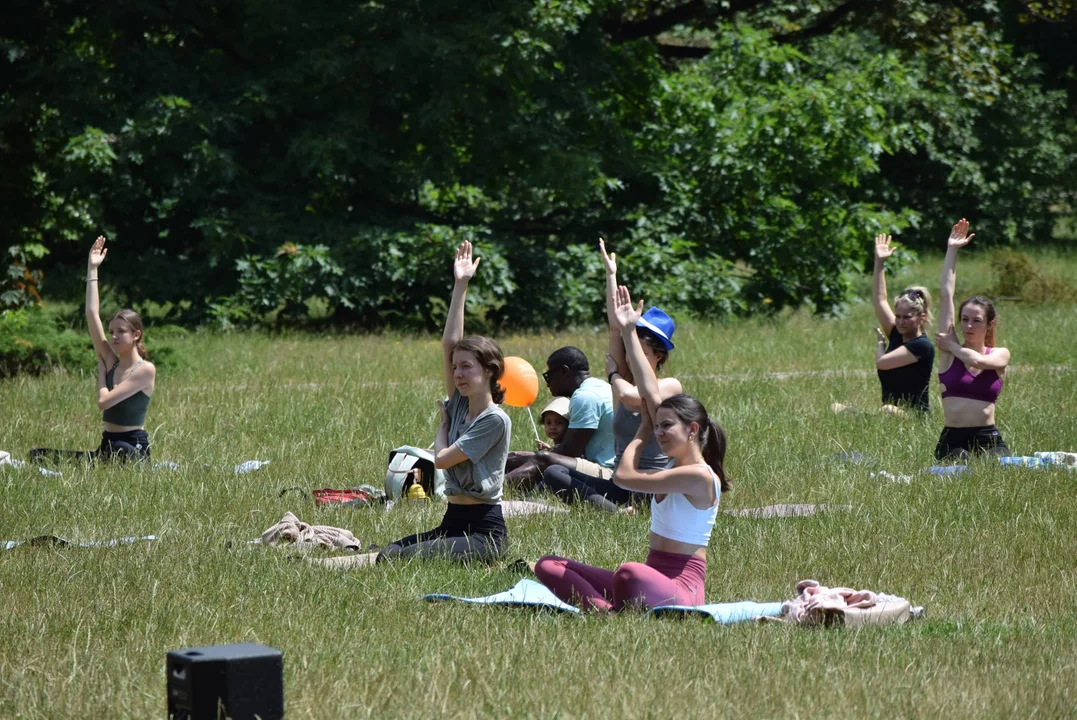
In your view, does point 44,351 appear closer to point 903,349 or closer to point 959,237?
point 903,349

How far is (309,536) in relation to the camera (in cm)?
744

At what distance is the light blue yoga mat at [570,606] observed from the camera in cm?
598

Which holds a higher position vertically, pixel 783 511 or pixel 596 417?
pixel 596 417

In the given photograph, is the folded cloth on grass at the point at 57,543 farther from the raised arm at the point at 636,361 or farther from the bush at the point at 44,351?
the bush at the point at 44,351

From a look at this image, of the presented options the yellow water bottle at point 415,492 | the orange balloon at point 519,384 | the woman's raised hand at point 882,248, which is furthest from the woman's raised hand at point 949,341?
the yellow water bottle at point 415,492

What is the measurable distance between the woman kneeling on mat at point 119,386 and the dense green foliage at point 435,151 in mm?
9842

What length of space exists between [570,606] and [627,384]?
2.29 meters

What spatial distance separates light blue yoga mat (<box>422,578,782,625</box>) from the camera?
236 inches

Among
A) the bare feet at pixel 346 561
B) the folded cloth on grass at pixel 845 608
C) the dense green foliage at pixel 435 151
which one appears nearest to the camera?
the folded cloth on grass at pixel 845 608

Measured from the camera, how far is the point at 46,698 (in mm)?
4711

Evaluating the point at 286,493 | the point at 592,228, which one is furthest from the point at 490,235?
the point at 286,493

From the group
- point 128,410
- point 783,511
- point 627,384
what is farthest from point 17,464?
point 783,511

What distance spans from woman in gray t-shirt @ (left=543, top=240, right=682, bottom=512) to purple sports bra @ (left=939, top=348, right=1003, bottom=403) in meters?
2.70

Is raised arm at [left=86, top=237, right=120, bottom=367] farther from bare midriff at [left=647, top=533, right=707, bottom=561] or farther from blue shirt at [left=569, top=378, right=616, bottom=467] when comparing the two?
bare midriff at [left=647, top=533, right=707, bottom=561]
